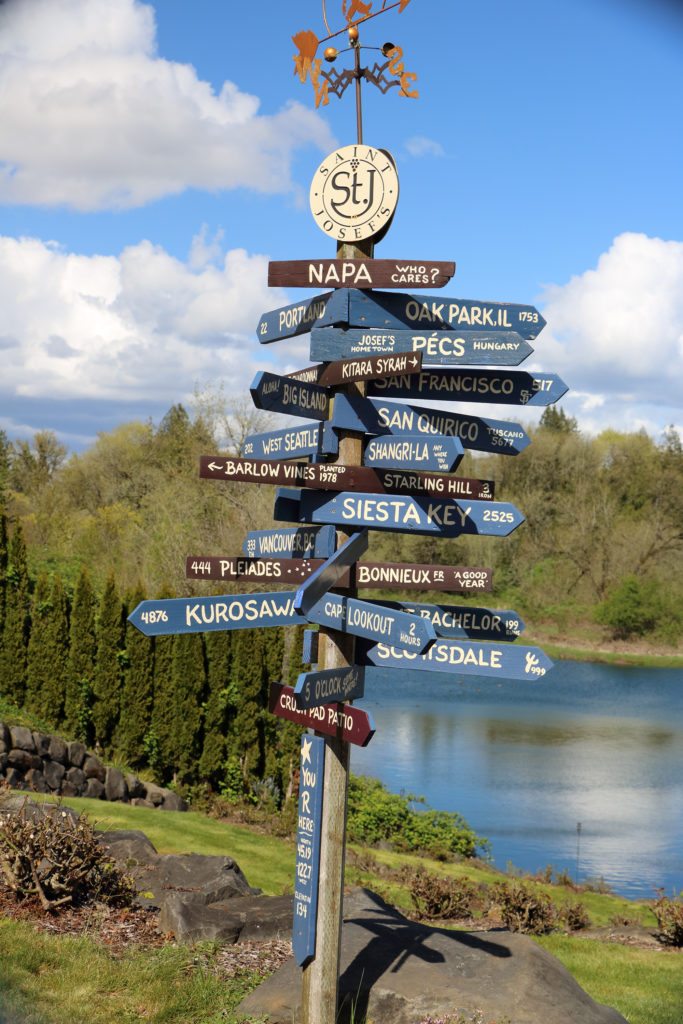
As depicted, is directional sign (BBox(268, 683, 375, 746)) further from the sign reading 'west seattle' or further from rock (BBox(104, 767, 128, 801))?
rock (BBox(104, 767, 128, 801))

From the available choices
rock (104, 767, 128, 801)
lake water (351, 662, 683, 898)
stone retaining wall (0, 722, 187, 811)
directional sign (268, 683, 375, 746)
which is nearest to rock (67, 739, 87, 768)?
stone retaining wall (0, 722, 187, 811)

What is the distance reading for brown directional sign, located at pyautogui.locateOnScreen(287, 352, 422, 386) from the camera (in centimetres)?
455

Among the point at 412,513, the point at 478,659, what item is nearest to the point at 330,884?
the point at 478,659

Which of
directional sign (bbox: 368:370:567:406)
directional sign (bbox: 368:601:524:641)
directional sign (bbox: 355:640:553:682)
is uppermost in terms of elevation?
directional sign (bbox: 368:370:567:406)

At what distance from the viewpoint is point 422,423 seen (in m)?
5.10

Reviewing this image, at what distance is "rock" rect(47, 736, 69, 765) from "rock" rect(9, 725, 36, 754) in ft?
1.12

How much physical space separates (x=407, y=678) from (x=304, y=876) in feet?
97.1

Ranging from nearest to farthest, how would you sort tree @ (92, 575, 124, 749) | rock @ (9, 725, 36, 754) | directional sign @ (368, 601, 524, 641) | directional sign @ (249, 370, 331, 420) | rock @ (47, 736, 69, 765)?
directional sign @ (249, 370, 331, 420) → directional sign @ (368, 601, 524, 641) → rock @ (9, 725, 36, 754) → rock @ (47, 736, 69, 765) → tree @ (92, 575, 124, 749)

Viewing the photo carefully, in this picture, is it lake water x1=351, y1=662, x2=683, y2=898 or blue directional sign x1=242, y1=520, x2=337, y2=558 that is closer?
blue directional sign x1=242, y1=520, x2=337, y2=558

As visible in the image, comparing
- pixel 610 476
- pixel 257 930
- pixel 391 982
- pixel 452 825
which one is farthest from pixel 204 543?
pixel 610 476

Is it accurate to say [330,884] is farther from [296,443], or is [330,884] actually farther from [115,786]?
[115,786]

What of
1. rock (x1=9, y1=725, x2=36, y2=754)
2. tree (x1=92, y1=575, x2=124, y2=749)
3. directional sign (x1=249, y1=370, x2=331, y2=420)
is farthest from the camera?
tree (x1=92, y1=575, x2=124, y2=749)

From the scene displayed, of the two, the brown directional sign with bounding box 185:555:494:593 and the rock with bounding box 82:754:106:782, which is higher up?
the brown directional sign with bounding box 185:555:494:593

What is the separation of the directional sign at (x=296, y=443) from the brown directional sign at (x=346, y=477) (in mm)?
181
